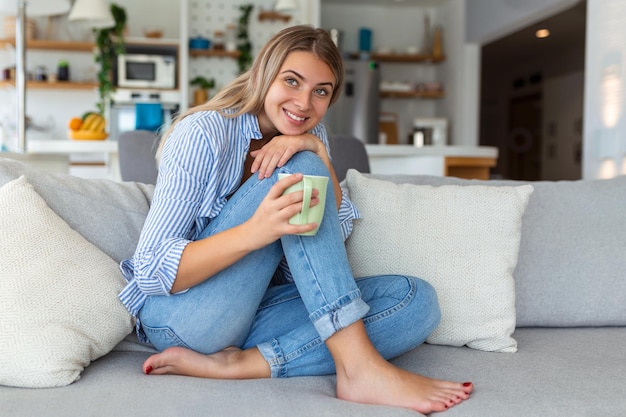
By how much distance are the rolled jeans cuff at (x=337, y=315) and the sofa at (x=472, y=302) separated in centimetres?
12

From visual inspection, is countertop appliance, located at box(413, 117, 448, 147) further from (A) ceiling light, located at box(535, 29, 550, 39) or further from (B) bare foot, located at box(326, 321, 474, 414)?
(B) bare foot, located at box(326, 321, 474, 414)

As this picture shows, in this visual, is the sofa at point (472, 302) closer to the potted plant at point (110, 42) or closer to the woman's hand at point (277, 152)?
the woman's hand at point (277, 152)

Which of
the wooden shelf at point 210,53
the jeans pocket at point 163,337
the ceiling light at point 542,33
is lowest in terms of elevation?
the jeans pocket at point 163,337

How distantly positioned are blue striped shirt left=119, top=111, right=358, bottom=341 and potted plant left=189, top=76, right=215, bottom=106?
5097 mm

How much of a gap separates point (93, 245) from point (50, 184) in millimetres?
177

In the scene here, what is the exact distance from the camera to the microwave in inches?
248

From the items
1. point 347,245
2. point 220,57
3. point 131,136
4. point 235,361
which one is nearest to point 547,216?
point 347,245

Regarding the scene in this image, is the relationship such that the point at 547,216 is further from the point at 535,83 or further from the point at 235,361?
the point at 535,83

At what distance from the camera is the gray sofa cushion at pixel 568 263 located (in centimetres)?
178

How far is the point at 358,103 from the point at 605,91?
9.54 feet

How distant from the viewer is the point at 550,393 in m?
1.27

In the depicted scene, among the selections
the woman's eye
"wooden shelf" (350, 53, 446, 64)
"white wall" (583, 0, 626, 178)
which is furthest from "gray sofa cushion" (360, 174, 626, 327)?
"wooden shelf" (350, 53, 446, 64)

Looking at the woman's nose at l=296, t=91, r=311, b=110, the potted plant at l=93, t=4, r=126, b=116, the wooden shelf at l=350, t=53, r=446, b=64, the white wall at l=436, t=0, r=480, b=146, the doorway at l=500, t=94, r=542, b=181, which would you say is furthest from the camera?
the doorway at l=500, t=94, r=542, b=181

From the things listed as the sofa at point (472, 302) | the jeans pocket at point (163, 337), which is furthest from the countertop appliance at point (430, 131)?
the jeans pocket at point (163, 337)
